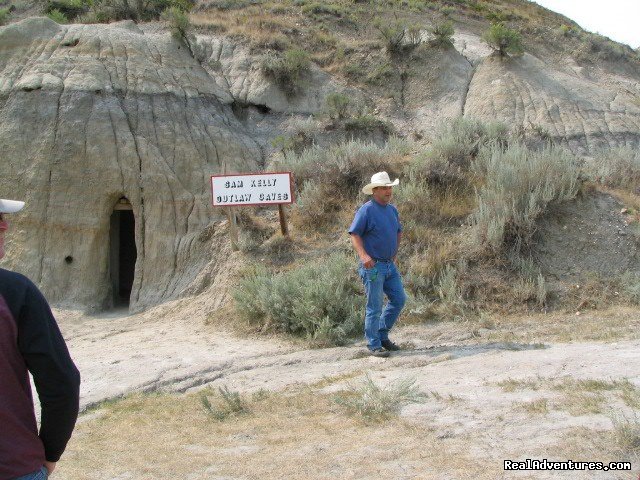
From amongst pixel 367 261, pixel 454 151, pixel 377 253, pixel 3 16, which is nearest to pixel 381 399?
Answer: pixel 367 261

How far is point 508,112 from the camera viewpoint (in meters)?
17.7

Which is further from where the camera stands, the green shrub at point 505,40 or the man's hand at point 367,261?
the green shrub at point 505,40

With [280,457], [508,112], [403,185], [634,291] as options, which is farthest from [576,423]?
[508,112]

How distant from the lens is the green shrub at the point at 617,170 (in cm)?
1175

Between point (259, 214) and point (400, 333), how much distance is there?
475cm

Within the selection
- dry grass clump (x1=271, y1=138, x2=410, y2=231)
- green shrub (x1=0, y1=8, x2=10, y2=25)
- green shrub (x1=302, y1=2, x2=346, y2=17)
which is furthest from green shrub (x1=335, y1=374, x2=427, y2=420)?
green shrub (x1=0, y1=8, x2=10, y2=25)

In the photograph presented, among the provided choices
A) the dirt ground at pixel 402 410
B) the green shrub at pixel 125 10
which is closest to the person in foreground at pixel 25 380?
the dirt ground at pixel 402 410

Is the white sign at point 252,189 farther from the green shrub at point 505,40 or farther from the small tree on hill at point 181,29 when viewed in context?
the green shrub at point 505,40

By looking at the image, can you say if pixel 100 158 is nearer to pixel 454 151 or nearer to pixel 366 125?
pixel 366 125

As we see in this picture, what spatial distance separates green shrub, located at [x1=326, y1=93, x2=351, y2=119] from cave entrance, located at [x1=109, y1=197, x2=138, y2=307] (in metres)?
5.41

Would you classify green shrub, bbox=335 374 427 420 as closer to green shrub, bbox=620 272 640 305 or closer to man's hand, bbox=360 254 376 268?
man's hand, bbox=360 254 376 268

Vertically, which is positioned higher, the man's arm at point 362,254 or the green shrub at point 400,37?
the green shrub at point 400,37

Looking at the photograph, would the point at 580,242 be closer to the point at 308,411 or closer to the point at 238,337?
the point at 238,337

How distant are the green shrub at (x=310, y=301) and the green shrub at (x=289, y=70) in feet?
29.9
